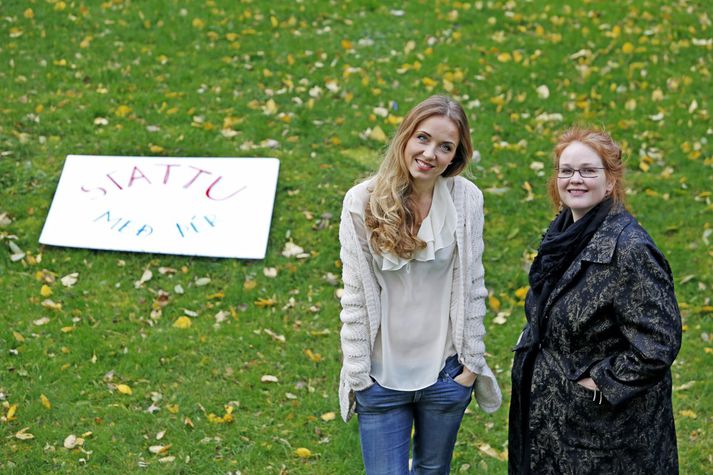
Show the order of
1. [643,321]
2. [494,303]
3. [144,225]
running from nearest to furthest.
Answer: [643,321]
[494,303]
[144,225]

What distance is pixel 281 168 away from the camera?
6711 millimetres

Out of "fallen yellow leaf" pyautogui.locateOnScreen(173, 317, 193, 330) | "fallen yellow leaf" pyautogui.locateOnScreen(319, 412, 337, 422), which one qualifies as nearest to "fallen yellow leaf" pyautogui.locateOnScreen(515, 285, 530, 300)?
"fallen yellow leaf" pyautogui.locateOnScreen(319, 412, 337, 422)

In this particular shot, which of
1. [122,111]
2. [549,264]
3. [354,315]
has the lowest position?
[354,315]

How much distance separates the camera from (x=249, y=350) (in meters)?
5.26

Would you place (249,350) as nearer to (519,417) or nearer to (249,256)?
(249,256)

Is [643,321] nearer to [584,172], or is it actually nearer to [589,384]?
[589,384]

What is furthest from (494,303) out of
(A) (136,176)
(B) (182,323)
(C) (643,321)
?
(C) (643,321)

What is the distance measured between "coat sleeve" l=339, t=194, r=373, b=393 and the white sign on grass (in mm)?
2785

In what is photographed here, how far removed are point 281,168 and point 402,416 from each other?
3677mm

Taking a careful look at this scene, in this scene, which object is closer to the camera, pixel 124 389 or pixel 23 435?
pixel 23 435

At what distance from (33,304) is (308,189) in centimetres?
207

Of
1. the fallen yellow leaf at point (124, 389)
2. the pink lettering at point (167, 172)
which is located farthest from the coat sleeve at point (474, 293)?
the pink lettering at point (167, 172)

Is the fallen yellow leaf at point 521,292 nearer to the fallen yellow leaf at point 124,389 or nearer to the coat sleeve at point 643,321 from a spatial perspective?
the fallen yellow leaf at point 124,389

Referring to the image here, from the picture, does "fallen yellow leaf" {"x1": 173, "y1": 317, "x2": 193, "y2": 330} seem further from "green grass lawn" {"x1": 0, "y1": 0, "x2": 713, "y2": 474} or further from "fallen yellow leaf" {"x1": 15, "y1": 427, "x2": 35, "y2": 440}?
"fallen yellow leaf" {"x1": 15, "y1": 427, "x2": 35, "y2": 440}
